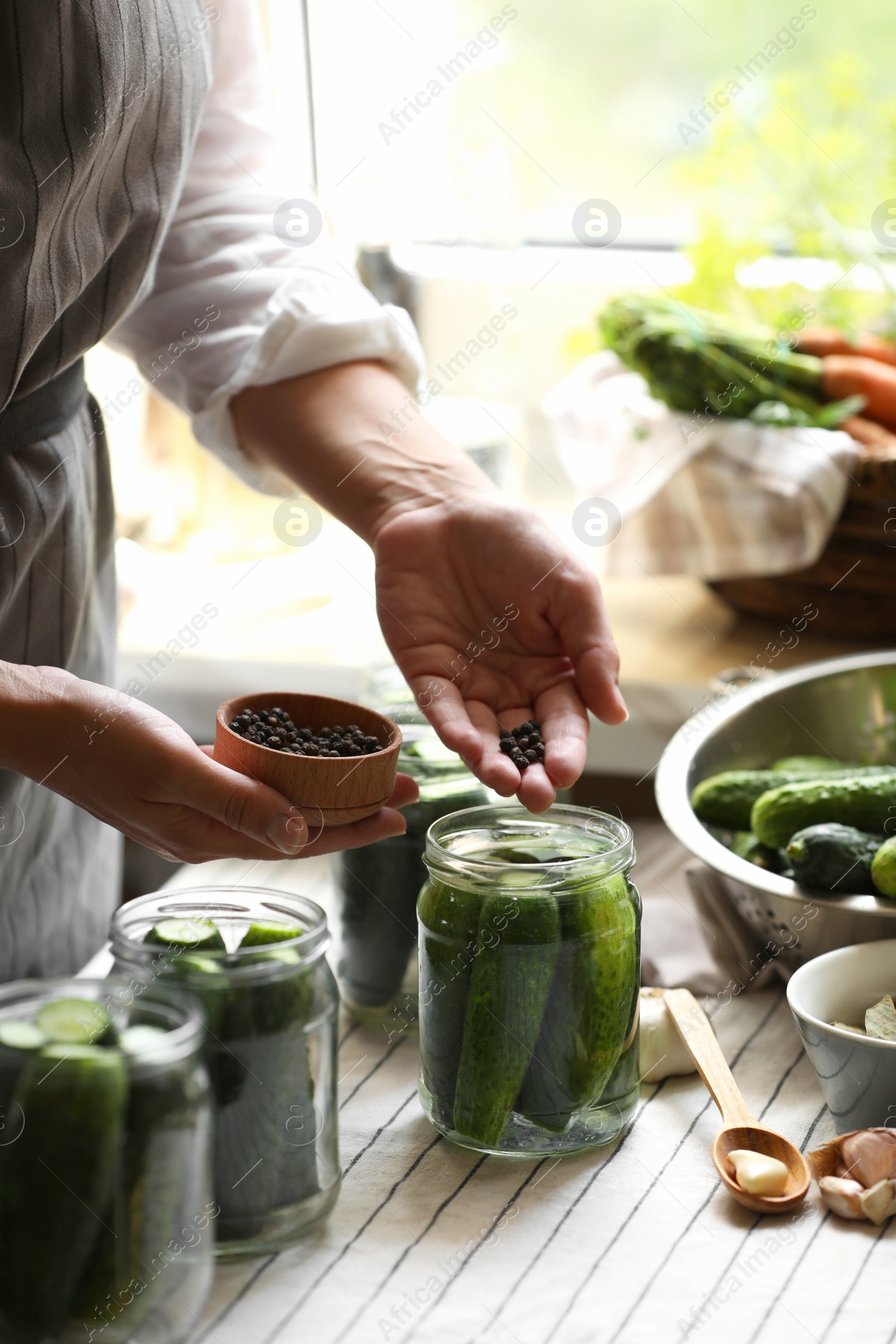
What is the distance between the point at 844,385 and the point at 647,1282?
4.01 feet

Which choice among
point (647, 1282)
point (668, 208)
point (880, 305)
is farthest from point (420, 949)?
point (668, 208)

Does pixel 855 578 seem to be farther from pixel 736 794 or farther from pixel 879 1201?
pixel 879 1201

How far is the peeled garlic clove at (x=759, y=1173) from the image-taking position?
0.67 m

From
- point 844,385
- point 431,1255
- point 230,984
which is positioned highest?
point 844,385

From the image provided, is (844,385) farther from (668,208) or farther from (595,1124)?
(595,1124)

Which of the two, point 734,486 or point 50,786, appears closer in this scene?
point 50,786

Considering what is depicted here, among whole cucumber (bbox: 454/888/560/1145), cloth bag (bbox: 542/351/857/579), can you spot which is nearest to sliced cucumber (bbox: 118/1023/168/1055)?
whole cucumber (bbox: 454/888/560/1145)

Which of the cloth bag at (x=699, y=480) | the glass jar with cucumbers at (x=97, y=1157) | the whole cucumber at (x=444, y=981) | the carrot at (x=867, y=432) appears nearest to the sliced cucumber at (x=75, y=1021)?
the glass jar with cucumbers at (x=97, y=1157)

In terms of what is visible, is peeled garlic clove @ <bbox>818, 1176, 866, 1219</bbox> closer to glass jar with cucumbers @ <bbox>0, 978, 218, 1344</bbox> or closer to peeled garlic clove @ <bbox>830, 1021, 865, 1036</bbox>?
peeled garlic clove @ <bbox>830, 1021, 865, 1036</bbox>

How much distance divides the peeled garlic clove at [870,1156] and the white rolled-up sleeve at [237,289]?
2.15ft

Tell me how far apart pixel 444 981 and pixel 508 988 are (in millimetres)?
46

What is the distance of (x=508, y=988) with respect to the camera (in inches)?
26.6

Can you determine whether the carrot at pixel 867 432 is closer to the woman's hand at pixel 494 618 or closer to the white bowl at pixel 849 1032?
the woman's hand at pixel 494 618

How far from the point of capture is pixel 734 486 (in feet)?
4.85
